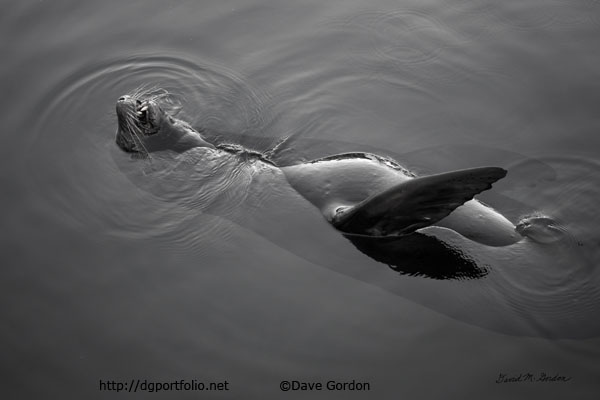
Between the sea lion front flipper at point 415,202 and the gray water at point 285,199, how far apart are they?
0.35 meters

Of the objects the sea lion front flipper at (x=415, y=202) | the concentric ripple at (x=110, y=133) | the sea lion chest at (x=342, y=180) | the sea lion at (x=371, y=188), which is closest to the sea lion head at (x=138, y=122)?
the sea lion at (x=371, y=188)

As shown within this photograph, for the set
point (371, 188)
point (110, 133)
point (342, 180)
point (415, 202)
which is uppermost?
point (110, 133)

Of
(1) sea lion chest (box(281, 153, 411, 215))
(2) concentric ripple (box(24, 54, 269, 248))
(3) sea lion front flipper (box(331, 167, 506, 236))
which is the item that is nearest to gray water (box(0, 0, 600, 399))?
(2) concentric ripple (box(24, 54, 269, 248))

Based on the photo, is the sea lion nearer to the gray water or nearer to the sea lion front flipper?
the sea lion front flipper

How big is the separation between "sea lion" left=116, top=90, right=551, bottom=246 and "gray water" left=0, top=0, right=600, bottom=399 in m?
0.17

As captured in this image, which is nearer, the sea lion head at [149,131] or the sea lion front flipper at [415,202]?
the sea lion front flipper at [415,202]

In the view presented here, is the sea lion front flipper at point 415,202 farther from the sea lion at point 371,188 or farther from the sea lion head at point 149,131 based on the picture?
the sea lion head at point 149,131

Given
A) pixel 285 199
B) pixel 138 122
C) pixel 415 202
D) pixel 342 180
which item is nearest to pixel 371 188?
pixel 342 180

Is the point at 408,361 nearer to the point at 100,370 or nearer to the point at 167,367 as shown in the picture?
the point at 167,367

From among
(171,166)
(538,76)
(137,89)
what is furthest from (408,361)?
(137,89)

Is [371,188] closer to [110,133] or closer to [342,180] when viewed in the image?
[342,180]

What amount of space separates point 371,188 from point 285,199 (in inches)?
36.9

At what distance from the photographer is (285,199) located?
651 cm

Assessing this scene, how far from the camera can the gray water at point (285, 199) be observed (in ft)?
18.7
